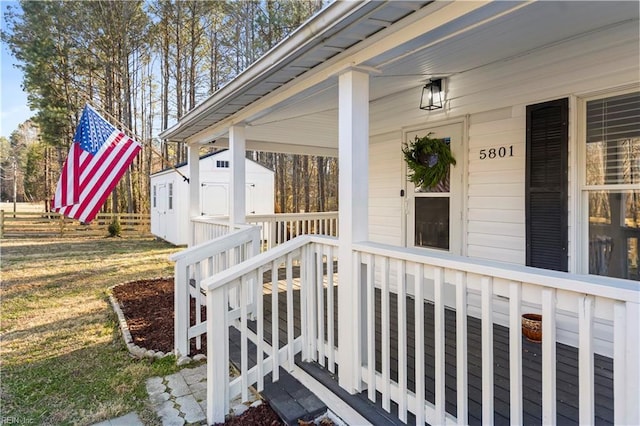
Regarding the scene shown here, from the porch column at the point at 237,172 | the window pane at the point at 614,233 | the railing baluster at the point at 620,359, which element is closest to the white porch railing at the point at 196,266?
the porch column at the point at 237,172

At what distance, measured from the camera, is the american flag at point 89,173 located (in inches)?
171

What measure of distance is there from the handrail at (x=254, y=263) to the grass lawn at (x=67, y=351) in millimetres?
1066

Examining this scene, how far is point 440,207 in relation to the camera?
4078 mm

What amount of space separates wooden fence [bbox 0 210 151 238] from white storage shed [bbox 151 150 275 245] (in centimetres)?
235

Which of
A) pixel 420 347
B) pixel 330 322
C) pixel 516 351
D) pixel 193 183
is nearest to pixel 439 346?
pixel 420 347

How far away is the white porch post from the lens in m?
2.48

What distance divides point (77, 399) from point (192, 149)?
4.20 metres

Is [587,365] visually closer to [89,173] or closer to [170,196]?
[89,173]

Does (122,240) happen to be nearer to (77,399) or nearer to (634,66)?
(77,399)

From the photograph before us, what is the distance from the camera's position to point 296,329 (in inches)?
142

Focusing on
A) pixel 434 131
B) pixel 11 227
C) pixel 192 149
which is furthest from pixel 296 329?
pixel 11 227

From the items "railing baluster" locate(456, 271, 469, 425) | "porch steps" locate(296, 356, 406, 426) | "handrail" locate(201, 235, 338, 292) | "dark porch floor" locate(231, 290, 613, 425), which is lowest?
"porch steps" locate(296, 356, 406, 426)

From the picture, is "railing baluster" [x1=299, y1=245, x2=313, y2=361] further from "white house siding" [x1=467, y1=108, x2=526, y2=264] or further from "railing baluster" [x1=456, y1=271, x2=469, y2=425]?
"white house siding" [x1=467, y1=108, x2=526, y2=264]

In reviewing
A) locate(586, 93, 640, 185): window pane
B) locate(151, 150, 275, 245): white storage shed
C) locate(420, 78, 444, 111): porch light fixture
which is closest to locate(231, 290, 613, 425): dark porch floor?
locate(586, 93, 640, 185): window pane
